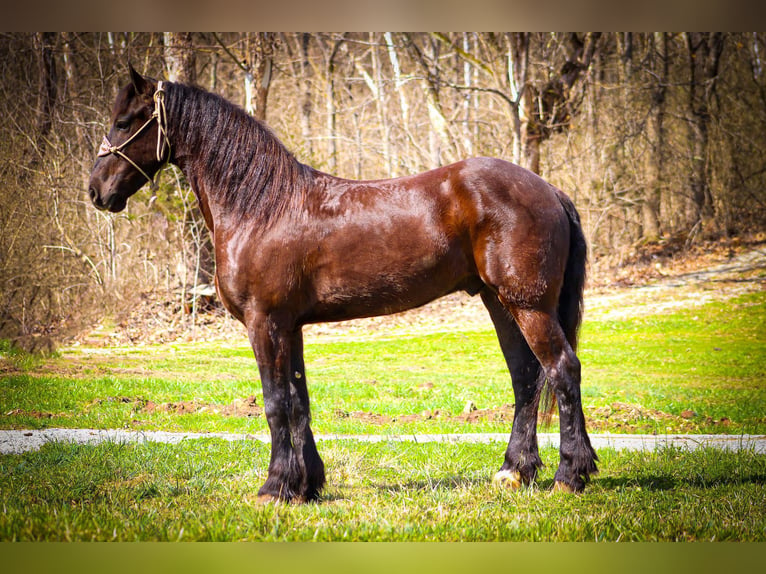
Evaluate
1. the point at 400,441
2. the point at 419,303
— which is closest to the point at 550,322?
the point at 419,303

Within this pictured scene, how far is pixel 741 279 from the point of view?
11727 mm

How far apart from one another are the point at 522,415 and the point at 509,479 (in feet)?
1.20

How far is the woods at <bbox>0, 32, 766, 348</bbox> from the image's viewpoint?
7820mm

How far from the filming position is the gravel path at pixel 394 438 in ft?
17.2

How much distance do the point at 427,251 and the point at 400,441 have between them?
83.3 inches

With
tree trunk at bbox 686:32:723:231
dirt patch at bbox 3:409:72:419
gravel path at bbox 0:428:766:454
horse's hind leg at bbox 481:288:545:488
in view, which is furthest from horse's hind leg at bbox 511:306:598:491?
tree trunk at bbox 686:32:723:231

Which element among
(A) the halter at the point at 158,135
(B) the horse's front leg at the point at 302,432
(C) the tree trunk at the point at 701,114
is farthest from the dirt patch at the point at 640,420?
(C) the tree trunk at the point at 701,114

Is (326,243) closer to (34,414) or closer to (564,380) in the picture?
(564,380)

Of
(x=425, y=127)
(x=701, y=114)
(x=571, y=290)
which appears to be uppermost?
(x=425, y=127)

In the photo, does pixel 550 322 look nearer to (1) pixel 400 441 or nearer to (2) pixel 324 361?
(1) pixel 400 441

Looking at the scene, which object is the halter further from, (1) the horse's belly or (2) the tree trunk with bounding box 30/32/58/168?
(2) the tree trunk with bounding box 30/32/58/168

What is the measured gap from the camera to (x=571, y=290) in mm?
3936

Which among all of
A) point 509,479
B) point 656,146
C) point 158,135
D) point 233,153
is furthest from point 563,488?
point 656,146

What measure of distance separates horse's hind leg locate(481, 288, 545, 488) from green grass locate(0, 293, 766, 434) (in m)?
2.11
